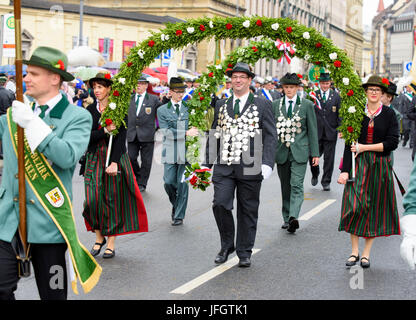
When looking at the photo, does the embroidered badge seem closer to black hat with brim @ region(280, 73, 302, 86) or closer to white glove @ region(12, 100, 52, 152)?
white glove @ region(12, 100, 52, 152)

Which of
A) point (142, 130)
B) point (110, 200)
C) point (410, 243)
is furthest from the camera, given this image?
point (142, 130)

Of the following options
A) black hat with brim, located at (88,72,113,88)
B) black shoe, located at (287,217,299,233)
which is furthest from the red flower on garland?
black shoe, located at (287,217,299,233)

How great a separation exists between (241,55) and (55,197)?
4215 mm

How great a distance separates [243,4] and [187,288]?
7289 cm

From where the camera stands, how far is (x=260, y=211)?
1036 centimetres

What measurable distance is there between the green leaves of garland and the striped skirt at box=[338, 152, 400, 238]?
1.16 feet

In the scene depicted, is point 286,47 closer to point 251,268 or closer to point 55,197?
point 251,268

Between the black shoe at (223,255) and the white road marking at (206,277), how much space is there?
1.9 inches

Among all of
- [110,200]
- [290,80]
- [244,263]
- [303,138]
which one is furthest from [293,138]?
[110,200]

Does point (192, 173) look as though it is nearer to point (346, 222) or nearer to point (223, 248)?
point (223, 248)

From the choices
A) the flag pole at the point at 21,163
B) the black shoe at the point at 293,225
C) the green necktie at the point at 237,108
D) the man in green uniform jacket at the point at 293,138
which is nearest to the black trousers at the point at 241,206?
the green necktie at the point at 237,108

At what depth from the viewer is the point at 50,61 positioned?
4.24 metres

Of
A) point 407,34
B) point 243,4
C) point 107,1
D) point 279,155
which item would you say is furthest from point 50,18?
point 407,34

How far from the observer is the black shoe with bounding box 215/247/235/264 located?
7135mm
